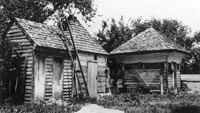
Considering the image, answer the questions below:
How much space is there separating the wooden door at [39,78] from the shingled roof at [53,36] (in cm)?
93

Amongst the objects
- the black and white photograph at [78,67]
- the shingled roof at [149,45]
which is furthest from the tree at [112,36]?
the shingled roof at [149,45]

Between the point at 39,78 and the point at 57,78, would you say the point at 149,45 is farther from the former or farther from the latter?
the point at 39,78

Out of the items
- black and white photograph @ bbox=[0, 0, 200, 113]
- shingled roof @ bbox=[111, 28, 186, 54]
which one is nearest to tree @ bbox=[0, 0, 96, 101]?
black and white photograph @ bbox=[0, 0, 200, 113]

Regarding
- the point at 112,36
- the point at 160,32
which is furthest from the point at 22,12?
the point at 160,32

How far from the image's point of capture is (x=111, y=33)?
1332 inches

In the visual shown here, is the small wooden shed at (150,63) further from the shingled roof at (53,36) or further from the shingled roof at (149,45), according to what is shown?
the shingled roof at (53,36)

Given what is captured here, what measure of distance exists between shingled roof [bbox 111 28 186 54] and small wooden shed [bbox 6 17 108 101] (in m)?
4.97

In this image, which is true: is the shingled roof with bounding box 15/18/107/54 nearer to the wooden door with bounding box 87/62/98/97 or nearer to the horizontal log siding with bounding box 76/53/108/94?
the horizontal log siding with bounding box 76/53/108/94

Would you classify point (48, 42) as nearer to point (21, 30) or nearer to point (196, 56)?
point (21, 30)

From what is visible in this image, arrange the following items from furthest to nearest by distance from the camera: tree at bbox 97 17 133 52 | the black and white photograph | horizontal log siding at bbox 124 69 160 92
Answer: tree at bbox 97 17 133 52 → horizontal log siding at bbox 124 69 160 92 → the black and white photograph

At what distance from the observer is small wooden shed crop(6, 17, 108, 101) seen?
50.5 ft

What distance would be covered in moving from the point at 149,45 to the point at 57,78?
31.0 ft

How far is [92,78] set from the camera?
20.0 metres

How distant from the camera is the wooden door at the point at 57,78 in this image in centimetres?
1675
